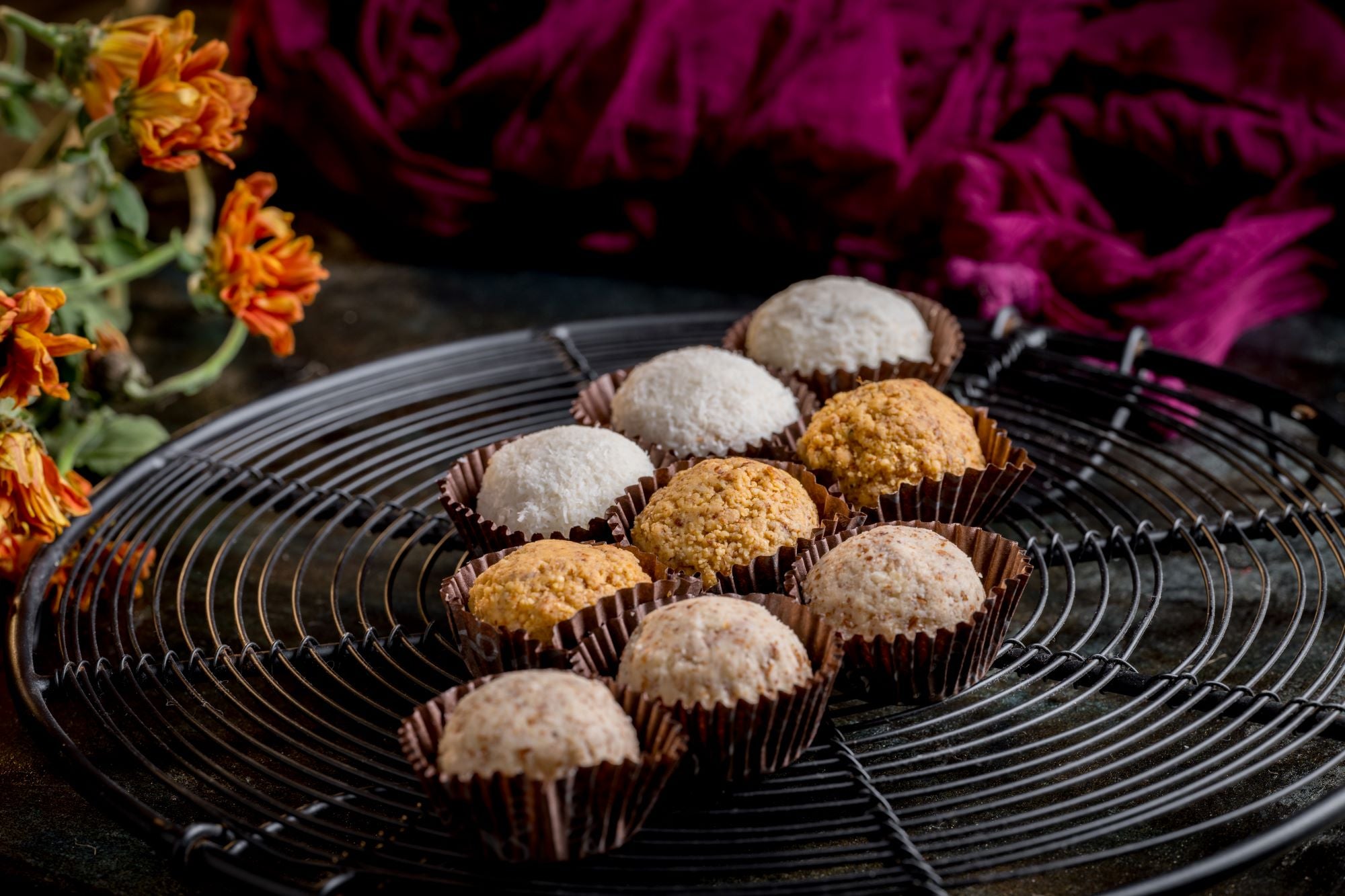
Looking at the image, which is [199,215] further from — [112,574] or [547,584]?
[547,584]

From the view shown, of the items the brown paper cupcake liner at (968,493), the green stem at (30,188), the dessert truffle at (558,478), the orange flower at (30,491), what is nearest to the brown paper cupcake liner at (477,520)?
the dessert truffle at (558,478)

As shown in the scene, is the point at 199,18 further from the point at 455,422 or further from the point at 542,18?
the point at 455,422

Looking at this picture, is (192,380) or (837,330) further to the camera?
(192,380)

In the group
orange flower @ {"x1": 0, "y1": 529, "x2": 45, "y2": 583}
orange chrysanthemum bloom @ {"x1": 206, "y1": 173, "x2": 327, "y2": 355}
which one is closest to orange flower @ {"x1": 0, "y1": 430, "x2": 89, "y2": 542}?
orange flower @ {"x1": 0, "y1": 529, "x2": 45, "y2": 583}

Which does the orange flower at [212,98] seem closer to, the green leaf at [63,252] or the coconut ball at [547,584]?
the green leaf at [63,252]

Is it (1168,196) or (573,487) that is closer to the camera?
(573,487)

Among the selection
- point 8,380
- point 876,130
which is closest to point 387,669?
point 8,380

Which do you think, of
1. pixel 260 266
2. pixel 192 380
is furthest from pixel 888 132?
pixel 192 380
